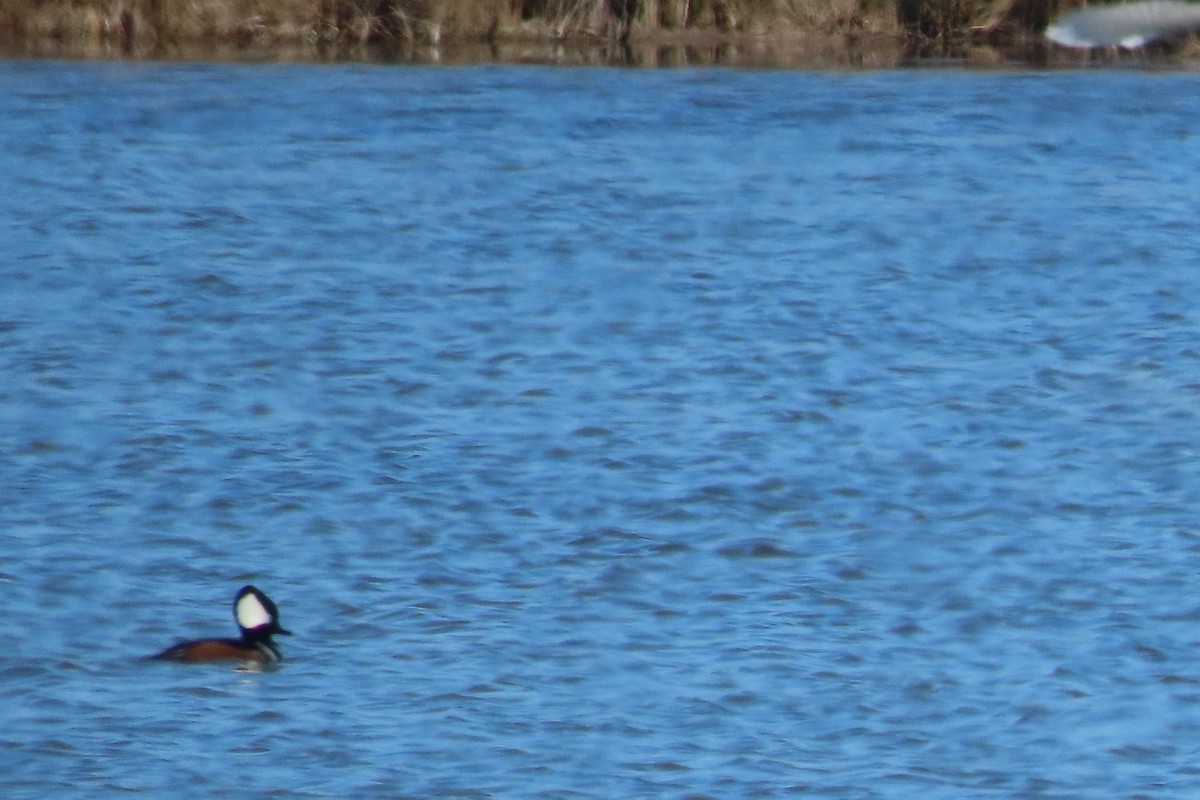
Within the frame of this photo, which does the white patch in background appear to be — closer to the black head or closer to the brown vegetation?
the black head

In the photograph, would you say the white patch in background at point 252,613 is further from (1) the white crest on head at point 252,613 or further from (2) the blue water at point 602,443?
(2) the blue water at point 602,443

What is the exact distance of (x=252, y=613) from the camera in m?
7.18

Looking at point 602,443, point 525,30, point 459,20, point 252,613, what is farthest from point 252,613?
point 525,30

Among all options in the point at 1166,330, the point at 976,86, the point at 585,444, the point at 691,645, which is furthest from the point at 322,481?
the point at 976,86

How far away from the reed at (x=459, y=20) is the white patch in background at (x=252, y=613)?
14930 millimetres

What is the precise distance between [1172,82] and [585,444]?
39.2 ft

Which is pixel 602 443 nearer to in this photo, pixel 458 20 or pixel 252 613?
pixel 252 613

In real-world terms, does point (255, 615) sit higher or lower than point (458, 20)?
lower

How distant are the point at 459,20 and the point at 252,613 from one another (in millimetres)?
15336

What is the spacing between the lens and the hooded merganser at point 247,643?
705 centimetres

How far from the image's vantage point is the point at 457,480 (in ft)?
30.9

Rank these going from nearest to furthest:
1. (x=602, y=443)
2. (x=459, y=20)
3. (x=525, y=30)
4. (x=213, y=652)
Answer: (x=213, y=652) < (x=602, y=443) < (x=459, y=20) < (x=525, y=30)

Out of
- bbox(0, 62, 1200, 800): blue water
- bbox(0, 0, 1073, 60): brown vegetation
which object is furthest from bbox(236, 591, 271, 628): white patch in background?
bbox(0, 0, 1073, 60): brown vegetation

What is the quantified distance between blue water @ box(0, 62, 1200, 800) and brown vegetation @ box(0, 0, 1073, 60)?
246 centimetres
